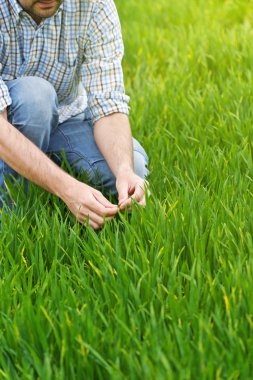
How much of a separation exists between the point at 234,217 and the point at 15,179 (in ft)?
2.04

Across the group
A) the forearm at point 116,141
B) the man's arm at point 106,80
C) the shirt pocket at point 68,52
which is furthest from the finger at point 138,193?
the shirt pocket at point 68,52

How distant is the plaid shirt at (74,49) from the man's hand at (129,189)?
0.88 feet

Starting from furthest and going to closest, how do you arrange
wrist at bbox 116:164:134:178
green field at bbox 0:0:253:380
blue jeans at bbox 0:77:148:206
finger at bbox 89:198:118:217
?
blue jeans at bbox 0:77:148:206
wrist at bbox 116:164:134:178
finger at bbox 89:198:118:217
green field at bbox 0:0:253:380

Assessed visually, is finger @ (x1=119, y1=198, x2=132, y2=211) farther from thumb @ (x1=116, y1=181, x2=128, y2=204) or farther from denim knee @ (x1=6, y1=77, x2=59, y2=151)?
denim knee @ (x1=6, y1=77, x2=59, y2=151)

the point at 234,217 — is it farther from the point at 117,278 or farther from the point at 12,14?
the point at 12,14

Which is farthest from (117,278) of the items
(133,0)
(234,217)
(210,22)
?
(133,0)

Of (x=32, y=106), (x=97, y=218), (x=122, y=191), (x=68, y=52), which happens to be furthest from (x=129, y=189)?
(x=68, y=52)

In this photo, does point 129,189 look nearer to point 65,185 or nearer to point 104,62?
point 65,185

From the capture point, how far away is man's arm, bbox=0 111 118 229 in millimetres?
1960

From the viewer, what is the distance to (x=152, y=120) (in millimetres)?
2771

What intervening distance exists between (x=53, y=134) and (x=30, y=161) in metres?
0.41

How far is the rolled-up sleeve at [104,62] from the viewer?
2.29 metres

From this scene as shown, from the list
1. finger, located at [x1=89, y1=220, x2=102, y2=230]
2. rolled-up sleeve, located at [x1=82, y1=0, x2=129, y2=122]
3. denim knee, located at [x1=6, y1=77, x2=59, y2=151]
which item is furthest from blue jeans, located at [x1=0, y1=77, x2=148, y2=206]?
finger, located at [x1=89, y1=220, x2=102, y2=230]

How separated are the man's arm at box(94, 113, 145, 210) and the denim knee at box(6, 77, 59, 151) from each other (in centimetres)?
15
